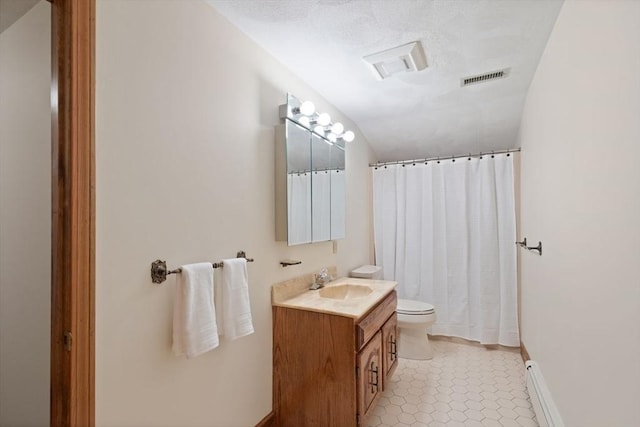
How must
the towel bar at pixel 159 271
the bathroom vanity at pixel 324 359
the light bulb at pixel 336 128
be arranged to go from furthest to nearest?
1. the light bulb at pixel 336 128
2. the bathroom vanity at pixel 324 359
3. the towel bar at pixel 159 271

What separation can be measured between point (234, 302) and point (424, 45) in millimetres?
1808

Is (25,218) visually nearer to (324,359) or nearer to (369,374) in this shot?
(324,359)

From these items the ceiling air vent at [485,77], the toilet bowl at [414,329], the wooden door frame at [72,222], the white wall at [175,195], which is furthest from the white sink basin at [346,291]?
the ceiling air vent at [485,77]

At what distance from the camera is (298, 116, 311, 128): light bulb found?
6.77 feet

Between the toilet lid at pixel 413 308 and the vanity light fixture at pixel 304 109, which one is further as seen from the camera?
the toilet lid at pixel 413 308

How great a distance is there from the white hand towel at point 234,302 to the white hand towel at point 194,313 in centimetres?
10

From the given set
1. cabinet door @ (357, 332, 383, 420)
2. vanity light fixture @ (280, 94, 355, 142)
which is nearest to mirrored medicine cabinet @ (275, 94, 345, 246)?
vanity light fixture @ (280, 94, 355, 142)

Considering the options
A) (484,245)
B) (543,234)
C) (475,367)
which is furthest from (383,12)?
(475,367)

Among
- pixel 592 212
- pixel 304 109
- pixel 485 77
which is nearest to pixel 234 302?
pixel 304 109

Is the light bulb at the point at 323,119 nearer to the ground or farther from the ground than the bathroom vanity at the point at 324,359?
farther from the ground

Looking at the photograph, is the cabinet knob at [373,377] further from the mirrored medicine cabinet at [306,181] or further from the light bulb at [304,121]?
the light bulb at [304,121]

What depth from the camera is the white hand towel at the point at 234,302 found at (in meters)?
1.44

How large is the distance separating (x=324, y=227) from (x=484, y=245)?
1.73 meters

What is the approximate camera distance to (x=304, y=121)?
6.91ft
